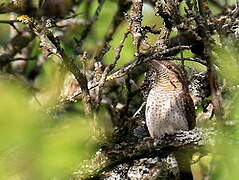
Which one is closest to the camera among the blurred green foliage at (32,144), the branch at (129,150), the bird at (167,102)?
the blurred green foliage at (32,144)

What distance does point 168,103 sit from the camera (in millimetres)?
4668

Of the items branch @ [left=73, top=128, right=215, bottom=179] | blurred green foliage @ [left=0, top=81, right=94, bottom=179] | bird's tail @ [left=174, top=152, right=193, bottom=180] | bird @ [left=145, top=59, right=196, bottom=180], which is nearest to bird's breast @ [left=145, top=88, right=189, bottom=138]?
bird @ [left=145, top=59, right=196, bottom=180]

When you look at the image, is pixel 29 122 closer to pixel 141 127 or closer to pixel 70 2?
pixel 141 127

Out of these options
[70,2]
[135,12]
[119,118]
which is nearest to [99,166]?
[135,12]

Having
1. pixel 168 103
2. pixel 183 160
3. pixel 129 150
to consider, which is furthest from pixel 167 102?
pixel 129 150

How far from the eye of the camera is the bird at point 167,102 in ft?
14.7

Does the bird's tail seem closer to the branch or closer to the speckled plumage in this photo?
the branch

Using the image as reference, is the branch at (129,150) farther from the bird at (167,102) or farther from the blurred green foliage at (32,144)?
the bird at (167,102)

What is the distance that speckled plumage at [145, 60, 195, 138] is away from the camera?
14.8 feet

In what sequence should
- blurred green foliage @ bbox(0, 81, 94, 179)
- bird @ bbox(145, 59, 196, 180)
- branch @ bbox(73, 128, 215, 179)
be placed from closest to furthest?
1. blurred green foliage @ bbox(0, 81, 94, 179)
2. branch @ bbox(73, 128, 215, 179)
3. bird @ bbox(145, 59, 196, 180)

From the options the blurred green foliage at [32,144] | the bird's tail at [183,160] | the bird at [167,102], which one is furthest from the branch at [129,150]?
the bird at [167,102]

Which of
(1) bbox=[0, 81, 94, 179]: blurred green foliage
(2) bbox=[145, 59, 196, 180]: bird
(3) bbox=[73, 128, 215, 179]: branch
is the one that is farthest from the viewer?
(2) bbox=[145, 59, 196, 180]: bird

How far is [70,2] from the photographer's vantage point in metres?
5.06

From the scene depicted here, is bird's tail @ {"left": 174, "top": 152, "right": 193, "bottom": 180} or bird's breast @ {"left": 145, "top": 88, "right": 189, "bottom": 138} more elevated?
bird's breast @ {"left": 145, "top": 88, "right": 189, "bottom": 138}
